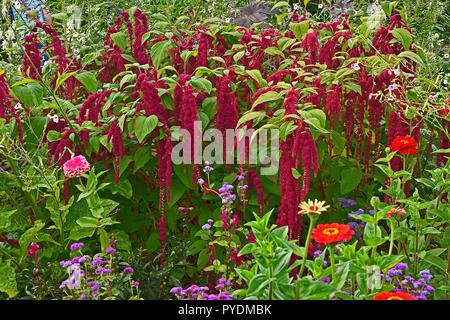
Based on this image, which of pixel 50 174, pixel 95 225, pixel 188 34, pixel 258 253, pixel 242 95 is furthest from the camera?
pixel 188 34

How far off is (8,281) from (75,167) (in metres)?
0.46

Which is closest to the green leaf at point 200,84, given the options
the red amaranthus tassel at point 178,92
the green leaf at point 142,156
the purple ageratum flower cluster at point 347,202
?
the red amaranthus tassel at point 178,92

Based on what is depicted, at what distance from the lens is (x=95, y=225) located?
1948 mm

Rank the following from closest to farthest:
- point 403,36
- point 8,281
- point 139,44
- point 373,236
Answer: point 373,236 < point 8,281 < point 403,36 < point 139,44

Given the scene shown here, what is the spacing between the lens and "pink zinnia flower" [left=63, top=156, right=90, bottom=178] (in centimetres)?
193

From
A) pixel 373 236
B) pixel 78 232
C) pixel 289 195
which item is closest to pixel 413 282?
pixel 373 236

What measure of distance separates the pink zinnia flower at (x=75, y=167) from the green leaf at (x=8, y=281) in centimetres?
39

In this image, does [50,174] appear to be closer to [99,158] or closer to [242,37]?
[99,158]

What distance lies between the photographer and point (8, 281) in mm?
1859

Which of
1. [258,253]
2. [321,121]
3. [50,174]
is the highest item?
[321,121]

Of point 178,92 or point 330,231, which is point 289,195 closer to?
point 330,231

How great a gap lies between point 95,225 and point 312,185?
99 cm

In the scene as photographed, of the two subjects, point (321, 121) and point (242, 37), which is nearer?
point (321, 121)
